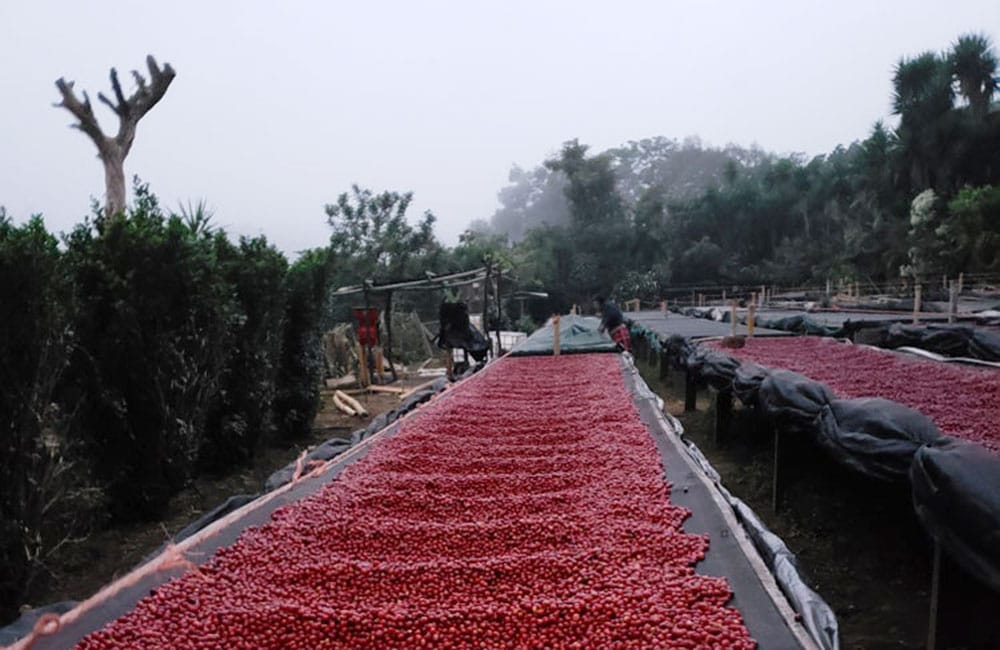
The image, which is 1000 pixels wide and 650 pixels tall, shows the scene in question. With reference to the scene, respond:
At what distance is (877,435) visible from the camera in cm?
313

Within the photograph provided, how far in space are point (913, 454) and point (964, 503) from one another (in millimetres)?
788

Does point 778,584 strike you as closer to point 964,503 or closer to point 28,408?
point 964,503

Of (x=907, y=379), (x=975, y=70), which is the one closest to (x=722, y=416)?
(x=907, y=379)

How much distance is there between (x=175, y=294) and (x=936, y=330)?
8.32 m

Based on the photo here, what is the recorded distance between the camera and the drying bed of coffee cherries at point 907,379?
396 centimetres

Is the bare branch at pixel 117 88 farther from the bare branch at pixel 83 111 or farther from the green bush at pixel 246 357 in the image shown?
the green bush at pixel 246 357

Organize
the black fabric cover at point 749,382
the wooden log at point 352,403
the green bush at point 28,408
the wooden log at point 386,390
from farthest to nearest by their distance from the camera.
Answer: the wooden log at point 386,390, the wooden log at point 352,403, the black fabric cover at point 749,382, the green bush at point 28,408

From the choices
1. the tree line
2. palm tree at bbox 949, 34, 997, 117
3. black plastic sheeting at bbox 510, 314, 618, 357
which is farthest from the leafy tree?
palm tree at bbox 949, 34, 997, 117

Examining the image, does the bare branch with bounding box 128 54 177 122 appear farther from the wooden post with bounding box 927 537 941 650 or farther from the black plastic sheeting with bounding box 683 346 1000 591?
the wooden post with bounding box 927 537 941 650

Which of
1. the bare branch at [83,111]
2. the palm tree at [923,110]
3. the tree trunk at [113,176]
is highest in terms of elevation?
the palm tree at [923,110]

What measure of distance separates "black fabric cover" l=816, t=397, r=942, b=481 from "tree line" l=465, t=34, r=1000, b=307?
624 inches

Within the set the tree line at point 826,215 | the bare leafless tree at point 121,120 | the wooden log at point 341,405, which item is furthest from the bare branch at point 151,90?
the tree line at point 826,215

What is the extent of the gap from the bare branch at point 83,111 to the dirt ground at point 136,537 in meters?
5.72

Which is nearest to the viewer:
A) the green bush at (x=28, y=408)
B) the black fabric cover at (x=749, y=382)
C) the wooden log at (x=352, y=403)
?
the green bush at (x=28, y=408)
